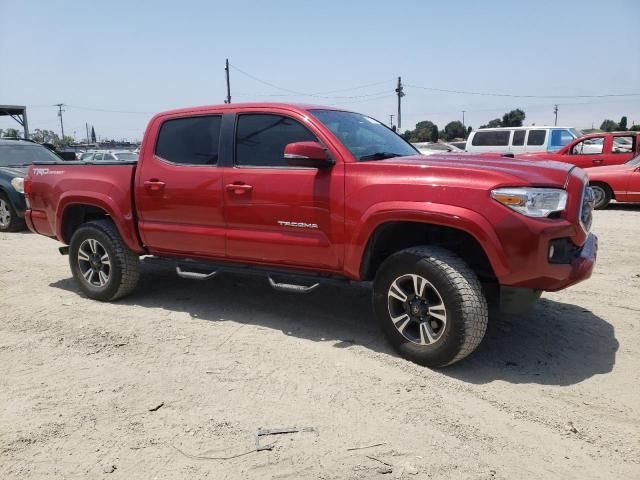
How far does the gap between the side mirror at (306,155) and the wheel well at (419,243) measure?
66 cm

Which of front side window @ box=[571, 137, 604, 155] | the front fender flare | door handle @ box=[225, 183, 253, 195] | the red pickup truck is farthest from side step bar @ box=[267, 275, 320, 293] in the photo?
front side window @ box=[571, 137, 604, 155]

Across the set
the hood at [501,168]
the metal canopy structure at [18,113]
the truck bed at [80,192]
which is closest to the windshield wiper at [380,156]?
the hood at [501,168]

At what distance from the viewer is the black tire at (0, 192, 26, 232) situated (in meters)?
9.69

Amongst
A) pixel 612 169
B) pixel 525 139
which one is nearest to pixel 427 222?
pixel 612 169

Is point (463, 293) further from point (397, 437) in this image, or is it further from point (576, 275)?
point (397, 437)

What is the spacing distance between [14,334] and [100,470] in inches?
95.4

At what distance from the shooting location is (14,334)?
442 centimetres

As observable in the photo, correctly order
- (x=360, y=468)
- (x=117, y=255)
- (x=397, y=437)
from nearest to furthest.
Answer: (x=360, y=468), (x=397, y=437), (x=117, y=255)

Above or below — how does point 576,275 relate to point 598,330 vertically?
above

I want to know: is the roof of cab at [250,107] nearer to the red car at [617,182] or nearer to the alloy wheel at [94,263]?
the alloy wheel at [94,263]

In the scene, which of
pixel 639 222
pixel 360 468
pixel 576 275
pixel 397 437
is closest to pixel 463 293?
pixel 576 275

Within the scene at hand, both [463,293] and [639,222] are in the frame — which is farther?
[639,222]

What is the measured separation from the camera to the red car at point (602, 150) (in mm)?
12617

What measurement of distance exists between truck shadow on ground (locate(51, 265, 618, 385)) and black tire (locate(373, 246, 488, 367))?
8.2 inches
